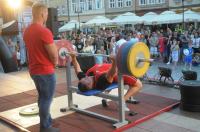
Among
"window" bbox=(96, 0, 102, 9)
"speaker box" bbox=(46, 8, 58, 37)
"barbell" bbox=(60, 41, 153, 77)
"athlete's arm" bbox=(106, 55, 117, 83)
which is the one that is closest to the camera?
"barbell" bbox=(60, 41, 153, 77)

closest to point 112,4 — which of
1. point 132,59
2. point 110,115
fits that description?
point 110,115

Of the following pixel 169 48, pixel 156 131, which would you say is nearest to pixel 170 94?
pixel 156 131

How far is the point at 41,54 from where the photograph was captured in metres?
4.16

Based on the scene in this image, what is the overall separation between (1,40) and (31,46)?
83.4 inches

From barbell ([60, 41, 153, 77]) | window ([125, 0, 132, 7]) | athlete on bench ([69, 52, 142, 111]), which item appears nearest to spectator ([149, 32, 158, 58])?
athlete on bench ([69, 52, 142, 111])

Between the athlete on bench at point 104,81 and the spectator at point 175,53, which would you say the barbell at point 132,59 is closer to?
the athlete on bench at point 104,81

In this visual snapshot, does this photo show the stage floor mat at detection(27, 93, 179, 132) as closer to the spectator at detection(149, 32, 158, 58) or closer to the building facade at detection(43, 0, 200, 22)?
the spectator at detection(149, 32, 158, 58)

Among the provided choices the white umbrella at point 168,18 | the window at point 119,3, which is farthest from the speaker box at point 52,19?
the window at point 119,3

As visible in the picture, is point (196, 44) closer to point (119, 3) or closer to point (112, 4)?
point (119, 3)

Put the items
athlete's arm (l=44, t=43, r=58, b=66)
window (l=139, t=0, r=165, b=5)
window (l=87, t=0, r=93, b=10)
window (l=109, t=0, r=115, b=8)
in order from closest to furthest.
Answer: athlete's arm (l=44, t=43, r=58, b=66) → window (l=139, t=0, r=165, b=5) → window (l=109, t=0, r=115, b=8) → window (l=87, t=0, r=93, b=10)

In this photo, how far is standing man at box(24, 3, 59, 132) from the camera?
13.4 ft

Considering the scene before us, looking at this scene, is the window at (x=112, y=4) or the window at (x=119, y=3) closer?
the window at (x=119, y=3)

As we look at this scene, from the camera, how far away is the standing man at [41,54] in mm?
4078

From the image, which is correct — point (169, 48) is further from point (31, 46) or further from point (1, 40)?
point (1, 40)
